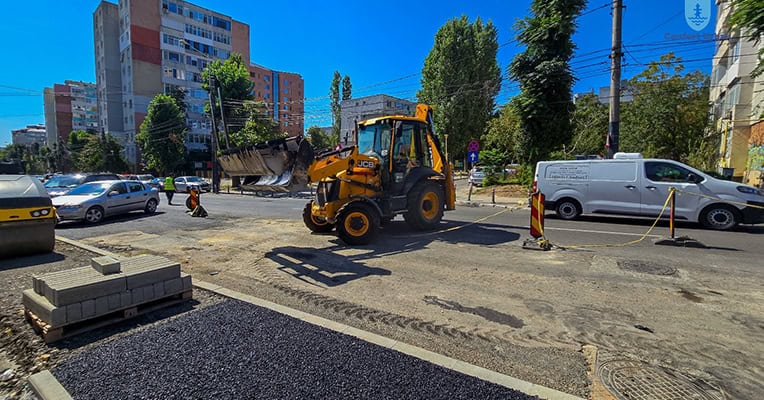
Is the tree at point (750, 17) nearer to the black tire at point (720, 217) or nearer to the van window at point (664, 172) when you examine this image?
the van window at point (664, 172)

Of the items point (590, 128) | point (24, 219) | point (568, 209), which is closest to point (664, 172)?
point (568, 209)

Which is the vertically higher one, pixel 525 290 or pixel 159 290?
pixel 159 290

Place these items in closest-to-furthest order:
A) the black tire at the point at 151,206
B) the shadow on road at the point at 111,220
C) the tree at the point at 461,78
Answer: the shadow on road at the point at 111,220 → the black tire at the point at 151,206 → the tree at the point at 461,78

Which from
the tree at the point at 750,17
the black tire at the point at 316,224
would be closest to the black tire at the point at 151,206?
the black tire at the point at 316,224

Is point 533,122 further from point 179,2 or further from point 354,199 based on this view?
point 179,2

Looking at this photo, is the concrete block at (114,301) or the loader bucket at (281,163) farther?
the loader bucket at (281,163)

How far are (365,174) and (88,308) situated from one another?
5.53 m

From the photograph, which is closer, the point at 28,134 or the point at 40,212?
the point at 40,212

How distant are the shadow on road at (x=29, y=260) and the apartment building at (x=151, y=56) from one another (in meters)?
51.7

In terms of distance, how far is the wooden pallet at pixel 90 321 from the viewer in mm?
3402

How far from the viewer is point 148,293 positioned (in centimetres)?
404

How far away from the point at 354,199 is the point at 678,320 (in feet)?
18.7

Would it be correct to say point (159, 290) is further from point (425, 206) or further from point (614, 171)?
point (614, 171)

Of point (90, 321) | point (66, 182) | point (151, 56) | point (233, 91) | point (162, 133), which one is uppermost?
point (151, 56)
